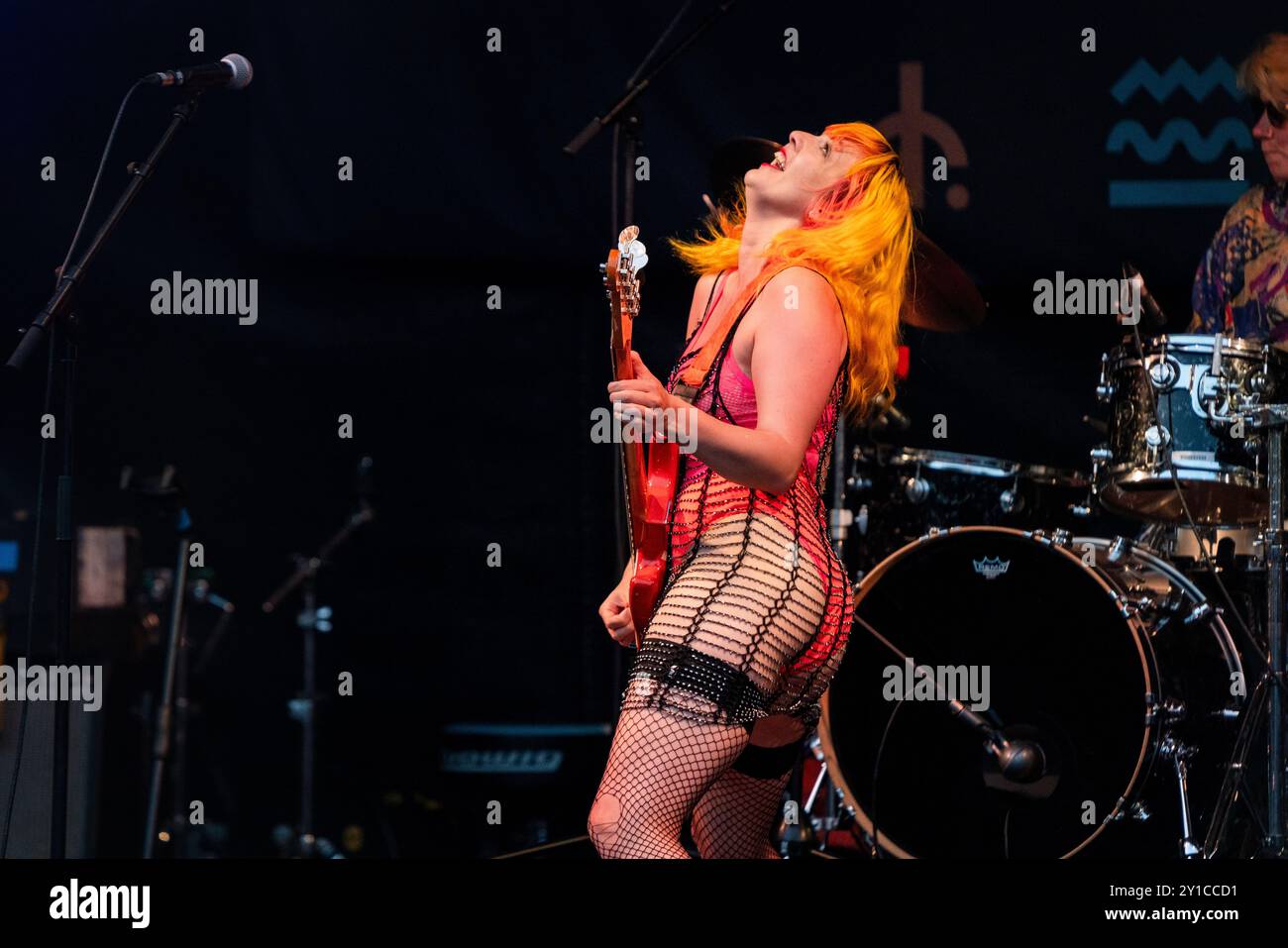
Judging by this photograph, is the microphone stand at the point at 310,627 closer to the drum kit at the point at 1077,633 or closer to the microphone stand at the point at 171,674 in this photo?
the microphone stand at the point at 171,674

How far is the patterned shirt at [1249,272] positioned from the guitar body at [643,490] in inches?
91.0

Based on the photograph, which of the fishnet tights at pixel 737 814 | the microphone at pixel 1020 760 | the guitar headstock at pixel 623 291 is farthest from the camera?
the microphone at pixel 1020 760

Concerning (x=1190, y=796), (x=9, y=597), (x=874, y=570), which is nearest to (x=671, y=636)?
(x=874, y=570)

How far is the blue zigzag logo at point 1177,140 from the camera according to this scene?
5797 mm

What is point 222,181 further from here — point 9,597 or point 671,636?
point 671,636

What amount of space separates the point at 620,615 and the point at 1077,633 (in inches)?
81.7

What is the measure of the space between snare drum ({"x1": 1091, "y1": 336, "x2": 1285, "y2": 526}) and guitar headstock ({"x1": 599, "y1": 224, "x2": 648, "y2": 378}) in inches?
76.0

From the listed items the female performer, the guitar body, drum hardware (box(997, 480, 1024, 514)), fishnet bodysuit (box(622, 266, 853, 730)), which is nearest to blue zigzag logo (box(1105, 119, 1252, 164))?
drum hardware (box(997, 480, 1024, 514))

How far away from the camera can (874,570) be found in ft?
16.5
